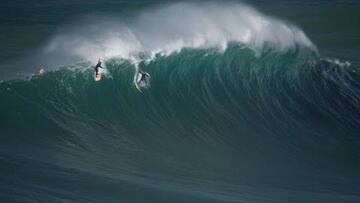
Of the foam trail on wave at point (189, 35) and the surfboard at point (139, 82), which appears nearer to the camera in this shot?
the surfboard at point (139, 82)

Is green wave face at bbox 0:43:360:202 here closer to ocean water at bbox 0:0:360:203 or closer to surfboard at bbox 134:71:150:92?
ocean water at bbox 0:0:360:203

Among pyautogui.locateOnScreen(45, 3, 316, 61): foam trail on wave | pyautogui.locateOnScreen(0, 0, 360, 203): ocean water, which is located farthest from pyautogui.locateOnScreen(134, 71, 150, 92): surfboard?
pyautogui.locateOnScreen(45, 3, 316, 61): foam trail on wave

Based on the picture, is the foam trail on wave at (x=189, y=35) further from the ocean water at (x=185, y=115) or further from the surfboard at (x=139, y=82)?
the surfboard at (x=139, y=82)

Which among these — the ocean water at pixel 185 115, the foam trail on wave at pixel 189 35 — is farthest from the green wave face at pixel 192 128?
the foam trail on wave at pixel 189 35

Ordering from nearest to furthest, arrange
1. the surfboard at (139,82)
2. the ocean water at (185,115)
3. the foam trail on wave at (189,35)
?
the ocean water at (185,115), the surfboard at (139,82), the foam trail on wave at (189,35)

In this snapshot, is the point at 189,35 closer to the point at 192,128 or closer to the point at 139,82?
the point at 139,82

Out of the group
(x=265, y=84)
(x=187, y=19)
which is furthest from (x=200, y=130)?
(x=187, y=19)
